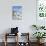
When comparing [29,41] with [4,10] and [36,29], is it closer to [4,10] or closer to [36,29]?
[36,29]

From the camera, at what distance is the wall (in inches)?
278

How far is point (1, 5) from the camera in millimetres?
7047

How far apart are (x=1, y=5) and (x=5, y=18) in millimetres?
581

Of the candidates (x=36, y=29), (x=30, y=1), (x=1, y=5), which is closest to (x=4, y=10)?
(x=1, y=5)

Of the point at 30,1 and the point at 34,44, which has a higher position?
the point at 30,1

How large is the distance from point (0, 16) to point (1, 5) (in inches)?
18.6

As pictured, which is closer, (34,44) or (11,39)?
(34,44)

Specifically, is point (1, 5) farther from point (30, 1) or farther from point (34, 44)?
point (34, 44)

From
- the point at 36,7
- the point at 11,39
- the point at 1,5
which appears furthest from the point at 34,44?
the point at 1,5

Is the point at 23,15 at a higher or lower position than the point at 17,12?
lower

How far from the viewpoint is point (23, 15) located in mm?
7113

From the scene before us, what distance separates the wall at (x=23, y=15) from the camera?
7055 millimetres

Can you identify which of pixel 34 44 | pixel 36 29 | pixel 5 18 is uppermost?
pixel 5 18

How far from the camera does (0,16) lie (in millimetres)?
7086
